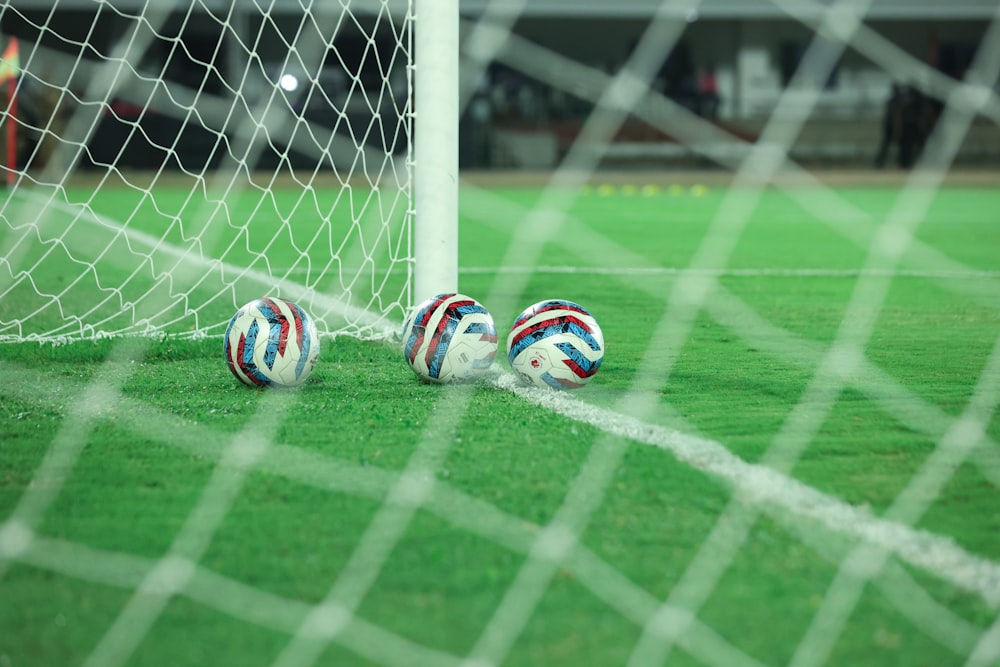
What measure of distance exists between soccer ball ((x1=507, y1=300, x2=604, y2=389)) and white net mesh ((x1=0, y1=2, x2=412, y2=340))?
1168 mm

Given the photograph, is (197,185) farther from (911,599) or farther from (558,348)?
(911,599)

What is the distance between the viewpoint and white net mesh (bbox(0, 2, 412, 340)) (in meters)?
4.86

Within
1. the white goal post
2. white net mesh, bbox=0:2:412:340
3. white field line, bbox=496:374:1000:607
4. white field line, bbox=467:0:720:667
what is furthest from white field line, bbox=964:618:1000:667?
white net mesh, bbox=0:2:412:340

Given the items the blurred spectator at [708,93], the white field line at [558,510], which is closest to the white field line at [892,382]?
the white field line at [558,510]

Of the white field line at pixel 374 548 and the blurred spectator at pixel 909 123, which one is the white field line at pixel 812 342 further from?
the blurred spectator at pixel 909 123

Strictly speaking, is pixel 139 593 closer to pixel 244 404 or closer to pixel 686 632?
pixel 686 632

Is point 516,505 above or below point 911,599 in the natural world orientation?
above

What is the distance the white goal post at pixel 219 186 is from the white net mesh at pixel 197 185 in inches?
1.2

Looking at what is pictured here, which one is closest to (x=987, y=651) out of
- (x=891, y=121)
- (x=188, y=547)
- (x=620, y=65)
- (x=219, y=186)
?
(x=188, y=547)

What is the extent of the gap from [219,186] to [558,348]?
47.9 ft

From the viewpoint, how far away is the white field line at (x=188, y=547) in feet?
5.64

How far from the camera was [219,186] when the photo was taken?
1706 cm

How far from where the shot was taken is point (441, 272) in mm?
4023

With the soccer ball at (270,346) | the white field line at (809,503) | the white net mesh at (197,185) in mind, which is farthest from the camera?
the white net mesh at (197,185)
